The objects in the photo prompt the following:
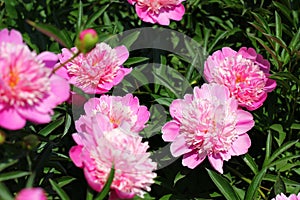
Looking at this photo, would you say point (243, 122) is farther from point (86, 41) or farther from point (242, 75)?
point (86, 41)

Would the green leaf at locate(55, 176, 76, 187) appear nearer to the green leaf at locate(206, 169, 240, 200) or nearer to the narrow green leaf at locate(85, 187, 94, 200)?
the narrow green leaf at locate(85, 187, 94, 200)

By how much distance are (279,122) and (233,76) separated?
1.05 feet

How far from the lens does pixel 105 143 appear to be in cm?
111

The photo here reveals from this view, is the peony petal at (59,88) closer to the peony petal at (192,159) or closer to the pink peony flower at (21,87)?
the pink peony flower at (21,87)

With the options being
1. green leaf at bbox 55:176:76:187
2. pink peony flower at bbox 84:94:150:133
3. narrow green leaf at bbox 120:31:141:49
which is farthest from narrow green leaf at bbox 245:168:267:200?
narrow green leaf at bbox 120:31:141:49

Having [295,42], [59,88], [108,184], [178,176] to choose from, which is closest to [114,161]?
[108,184]

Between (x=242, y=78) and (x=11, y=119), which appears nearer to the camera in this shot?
(x=11, y=119)

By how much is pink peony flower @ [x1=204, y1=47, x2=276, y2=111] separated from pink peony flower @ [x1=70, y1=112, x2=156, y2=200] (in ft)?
1.51

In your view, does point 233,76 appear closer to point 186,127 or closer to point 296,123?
point 186,127

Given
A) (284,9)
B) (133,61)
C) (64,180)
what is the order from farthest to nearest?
(284,9), (133,61), (64,180)

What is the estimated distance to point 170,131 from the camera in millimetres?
1432

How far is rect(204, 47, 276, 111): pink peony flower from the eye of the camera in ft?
4.99

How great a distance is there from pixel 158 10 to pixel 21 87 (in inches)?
31.0

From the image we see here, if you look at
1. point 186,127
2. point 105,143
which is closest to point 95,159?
point 105,143
